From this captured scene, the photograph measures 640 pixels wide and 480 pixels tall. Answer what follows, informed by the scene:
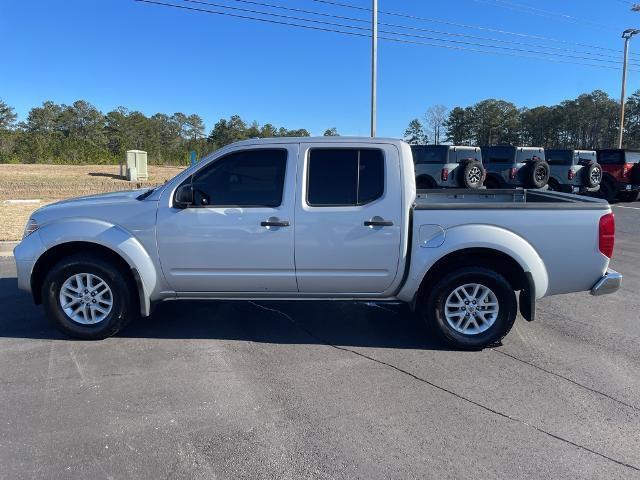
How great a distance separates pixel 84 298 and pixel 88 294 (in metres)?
0.05

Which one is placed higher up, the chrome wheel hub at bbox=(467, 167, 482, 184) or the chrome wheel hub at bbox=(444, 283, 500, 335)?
the chrome wheel hub at bbox=(467, 167, 482, 184)

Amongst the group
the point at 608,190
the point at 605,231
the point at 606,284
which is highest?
the point at 605,231

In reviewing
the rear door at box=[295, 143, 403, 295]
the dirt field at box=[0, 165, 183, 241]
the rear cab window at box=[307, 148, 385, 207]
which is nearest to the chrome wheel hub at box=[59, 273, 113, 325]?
the rear door at box=[295, 143, 403, 295]

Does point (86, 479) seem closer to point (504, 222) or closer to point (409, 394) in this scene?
point (409, 394)

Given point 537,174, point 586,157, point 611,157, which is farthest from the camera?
point 611,157

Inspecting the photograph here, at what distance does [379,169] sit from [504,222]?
1.19 metres

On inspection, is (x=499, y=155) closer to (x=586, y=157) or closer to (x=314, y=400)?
(x=586, y=157)

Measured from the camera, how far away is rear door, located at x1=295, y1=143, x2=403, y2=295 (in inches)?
172

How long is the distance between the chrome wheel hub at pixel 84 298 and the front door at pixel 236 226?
2.11 ft

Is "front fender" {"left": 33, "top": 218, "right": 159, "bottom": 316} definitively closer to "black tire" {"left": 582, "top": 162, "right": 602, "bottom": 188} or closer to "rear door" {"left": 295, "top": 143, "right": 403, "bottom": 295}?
"rear door" {"left": 295, "top": 143, "right": 403, "bottom": 295}

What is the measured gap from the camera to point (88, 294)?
4566 millimetres

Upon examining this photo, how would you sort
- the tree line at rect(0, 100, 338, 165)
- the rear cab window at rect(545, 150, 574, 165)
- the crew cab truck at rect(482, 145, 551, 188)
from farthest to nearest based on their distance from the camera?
the tree line at rect(0, 100, 338, 165) → the rear cab window at rect(545, 150, 574, 165) → the crew cab truck at rect(482, 145, 551, 188)

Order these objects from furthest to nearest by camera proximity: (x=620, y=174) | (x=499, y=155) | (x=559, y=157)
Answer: (x=620, y=174) → (x=559, y=157) → (x=499, y=155)

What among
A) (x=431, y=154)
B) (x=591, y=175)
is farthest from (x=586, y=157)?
(x=431, y=154)
